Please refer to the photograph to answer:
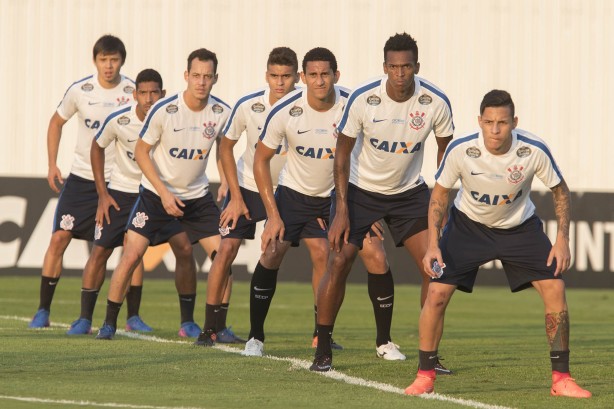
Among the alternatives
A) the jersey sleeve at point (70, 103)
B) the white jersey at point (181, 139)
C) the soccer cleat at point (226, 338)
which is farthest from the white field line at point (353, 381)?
the jersey sleeve at point (70, 103)

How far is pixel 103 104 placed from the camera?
12922 mm

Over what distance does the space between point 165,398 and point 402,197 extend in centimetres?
274

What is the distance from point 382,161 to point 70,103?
4.33 metres

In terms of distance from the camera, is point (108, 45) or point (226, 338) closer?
point (226, 338)

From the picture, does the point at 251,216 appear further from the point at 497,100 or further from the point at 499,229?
the point at 497,100

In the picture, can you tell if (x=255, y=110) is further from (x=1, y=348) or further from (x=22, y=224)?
(x=22, y=224)

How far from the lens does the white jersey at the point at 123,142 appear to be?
12219mm

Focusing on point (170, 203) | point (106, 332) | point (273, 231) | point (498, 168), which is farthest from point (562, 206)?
point (106, 332)

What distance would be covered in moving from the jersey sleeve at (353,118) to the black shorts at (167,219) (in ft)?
8.54

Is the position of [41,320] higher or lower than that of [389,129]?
lower

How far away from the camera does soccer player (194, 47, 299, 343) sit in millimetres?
11047

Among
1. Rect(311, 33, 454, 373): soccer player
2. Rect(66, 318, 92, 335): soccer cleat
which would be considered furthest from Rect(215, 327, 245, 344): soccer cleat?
Rect(311, 33, 454, 373): soccer player

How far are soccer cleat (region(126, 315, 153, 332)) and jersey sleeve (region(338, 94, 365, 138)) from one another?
3.86m

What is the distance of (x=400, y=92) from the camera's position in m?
9.55
